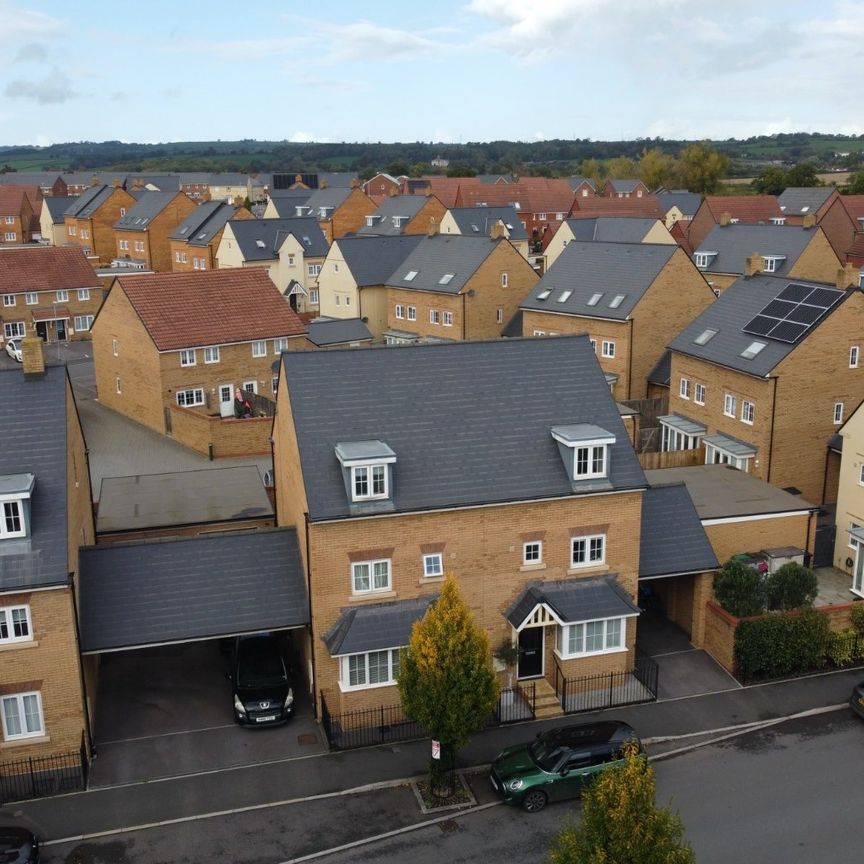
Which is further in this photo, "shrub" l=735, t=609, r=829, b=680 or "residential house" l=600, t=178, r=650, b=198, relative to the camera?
"residential house" l=600, t=178, r=650, b=198

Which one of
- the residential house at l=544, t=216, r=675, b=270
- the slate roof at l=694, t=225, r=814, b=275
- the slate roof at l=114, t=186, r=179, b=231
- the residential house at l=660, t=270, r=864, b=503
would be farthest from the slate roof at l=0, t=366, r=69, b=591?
the slate roof at l=114, t=186, r=179, b=231

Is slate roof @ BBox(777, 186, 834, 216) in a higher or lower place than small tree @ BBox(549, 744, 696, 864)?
higher

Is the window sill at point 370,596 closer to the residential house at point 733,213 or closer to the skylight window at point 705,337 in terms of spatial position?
the skylight window at point 705,337

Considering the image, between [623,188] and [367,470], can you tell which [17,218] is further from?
[367,470]

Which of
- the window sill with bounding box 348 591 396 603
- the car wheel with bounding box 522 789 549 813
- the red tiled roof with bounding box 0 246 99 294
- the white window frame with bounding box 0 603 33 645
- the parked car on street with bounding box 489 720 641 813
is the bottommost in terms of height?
the car wheel with bounding box 522 789 549 813

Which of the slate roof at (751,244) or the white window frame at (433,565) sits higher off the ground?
the slate roof at (751,244)

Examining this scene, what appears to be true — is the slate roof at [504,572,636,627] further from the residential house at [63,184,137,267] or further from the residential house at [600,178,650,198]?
the residential house at [600,178,650,198]

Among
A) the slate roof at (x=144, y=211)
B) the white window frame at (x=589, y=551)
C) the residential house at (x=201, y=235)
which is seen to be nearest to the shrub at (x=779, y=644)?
the white window frame at (x=589, y=551)

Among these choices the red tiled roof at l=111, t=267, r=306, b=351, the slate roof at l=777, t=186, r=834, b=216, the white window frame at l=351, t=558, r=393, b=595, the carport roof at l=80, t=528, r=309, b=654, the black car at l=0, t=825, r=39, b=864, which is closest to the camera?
the black car at l=0, t=825, r=39, b=864
